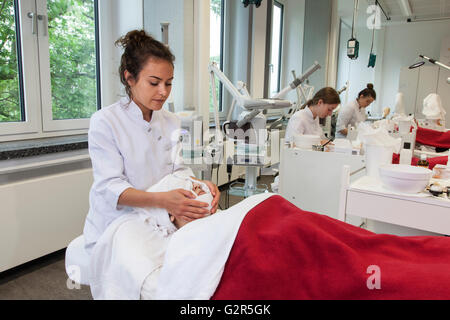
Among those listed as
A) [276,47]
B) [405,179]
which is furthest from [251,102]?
[276,47]

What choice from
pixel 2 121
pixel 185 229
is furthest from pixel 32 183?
pixel 185 229

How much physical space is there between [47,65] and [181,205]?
5.15 feet

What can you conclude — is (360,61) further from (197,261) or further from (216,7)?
(197,261)

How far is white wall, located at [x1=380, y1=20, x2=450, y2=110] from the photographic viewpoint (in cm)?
245

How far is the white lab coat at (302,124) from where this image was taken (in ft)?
8.86

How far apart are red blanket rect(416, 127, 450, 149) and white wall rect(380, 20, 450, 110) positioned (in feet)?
1.17

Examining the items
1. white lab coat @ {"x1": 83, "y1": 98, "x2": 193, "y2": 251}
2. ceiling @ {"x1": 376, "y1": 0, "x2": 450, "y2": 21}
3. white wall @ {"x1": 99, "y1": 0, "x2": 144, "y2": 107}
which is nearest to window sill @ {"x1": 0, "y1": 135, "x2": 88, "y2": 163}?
white wall @ {"x1": 99, "y1": 0, "x2": 144, "y2": 107}

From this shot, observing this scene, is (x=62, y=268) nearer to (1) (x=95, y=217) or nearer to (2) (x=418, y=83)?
(1) (x=95, y=217)

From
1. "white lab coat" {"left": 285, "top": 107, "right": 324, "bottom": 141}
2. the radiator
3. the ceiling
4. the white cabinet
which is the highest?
the ceiling

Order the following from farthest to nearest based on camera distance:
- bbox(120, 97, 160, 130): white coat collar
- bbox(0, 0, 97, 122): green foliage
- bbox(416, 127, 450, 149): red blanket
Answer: bbox(416, 127, 450, 149): red blanket < bbox(0, 0, 97, 122): green foliage < bbox(120, 97, 160, 130): white coat collar

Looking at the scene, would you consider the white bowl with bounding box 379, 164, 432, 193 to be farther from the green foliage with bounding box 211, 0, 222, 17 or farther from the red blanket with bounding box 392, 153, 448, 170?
the green foliage with bounding box 211, 0, 222, 17

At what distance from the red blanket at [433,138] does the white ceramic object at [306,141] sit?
917 mm

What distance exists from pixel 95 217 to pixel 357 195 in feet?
3.61

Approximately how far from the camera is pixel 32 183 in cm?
179
